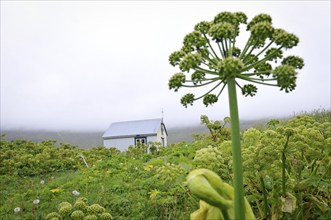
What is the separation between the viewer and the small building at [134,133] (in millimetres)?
40719

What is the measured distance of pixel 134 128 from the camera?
140 feet

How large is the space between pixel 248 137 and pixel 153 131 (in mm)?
36749

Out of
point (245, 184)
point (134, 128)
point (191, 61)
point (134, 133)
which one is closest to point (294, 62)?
point (191, 61)

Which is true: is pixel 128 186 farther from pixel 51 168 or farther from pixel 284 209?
pixel 51 168

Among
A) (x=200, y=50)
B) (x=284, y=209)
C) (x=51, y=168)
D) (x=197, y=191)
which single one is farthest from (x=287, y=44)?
(x=51, y=168)

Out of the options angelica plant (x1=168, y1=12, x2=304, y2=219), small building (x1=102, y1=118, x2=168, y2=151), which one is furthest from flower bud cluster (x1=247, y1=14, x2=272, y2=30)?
small building (x1=102, y1=118, x2=168, y2=151)

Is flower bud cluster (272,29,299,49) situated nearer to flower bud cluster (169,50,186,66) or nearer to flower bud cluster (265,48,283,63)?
flower bud cluster (265,48,283,63)

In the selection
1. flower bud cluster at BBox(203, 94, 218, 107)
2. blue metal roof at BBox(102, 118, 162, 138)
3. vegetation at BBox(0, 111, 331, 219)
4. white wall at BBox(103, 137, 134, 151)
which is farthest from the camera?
white wall at BBox(103, 137, 134, 151)

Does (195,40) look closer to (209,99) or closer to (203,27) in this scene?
(203,27)

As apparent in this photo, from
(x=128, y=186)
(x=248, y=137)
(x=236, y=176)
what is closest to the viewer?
A: (x=236, y=176)

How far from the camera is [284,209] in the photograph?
3.03m

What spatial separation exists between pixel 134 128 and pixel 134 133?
1354 mm

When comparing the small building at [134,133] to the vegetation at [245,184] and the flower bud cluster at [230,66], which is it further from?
the flower bud cluster at [230,66]

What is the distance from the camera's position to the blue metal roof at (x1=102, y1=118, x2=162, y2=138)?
1617 inches
